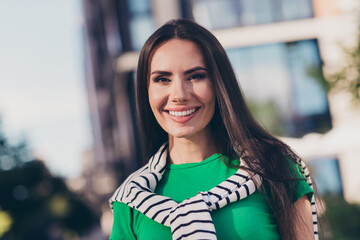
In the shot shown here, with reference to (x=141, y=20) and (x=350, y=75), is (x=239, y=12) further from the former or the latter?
(x=350, y=75)

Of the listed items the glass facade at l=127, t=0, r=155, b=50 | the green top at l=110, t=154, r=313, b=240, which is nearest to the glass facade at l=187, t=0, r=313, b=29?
the glass facade at l=127, t=0, r=155, b=50

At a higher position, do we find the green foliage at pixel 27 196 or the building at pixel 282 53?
the building at pixel 282 53

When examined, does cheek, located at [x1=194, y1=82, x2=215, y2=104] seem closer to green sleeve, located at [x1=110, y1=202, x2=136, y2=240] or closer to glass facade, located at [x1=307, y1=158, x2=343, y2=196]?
green sleeve, located at [x1=110, y1=202, x2=136, y2=240]

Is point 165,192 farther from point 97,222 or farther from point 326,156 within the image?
point 97,222

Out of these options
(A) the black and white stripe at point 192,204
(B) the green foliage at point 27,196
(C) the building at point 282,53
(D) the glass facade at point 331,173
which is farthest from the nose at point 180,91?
(B) the green foliage at point 27,196

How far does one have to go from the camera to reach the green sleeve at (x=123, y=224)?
2.22 meters

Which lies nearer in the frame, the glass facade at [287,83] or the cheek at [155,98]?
the cheek at [155,98]

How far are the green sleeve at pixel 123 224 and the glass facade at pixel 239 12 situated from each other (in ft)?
46.5

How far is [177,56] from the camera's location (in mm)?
2121

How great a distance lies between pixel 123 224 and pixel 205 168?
46 cm

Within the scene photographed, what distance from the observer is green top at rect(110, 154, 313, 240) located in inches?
80.6

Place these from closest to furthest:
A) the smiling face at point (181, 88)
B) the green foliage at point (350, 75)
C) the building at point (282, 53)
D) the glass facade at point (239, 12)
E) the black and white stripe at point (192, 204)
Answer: the black and white stripe at point (192, 204) → the smiling face at point (181, 88) → the green foliage at point (350, 75) → the building at point (282, 53) → the glass facade at point (239, 12)

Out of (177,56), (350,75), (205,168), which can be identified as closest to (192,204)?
(205,168)

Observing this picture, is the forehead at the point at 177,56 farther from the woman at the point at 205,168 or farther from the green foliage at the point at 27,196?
the green foliage at the point at 27,196
